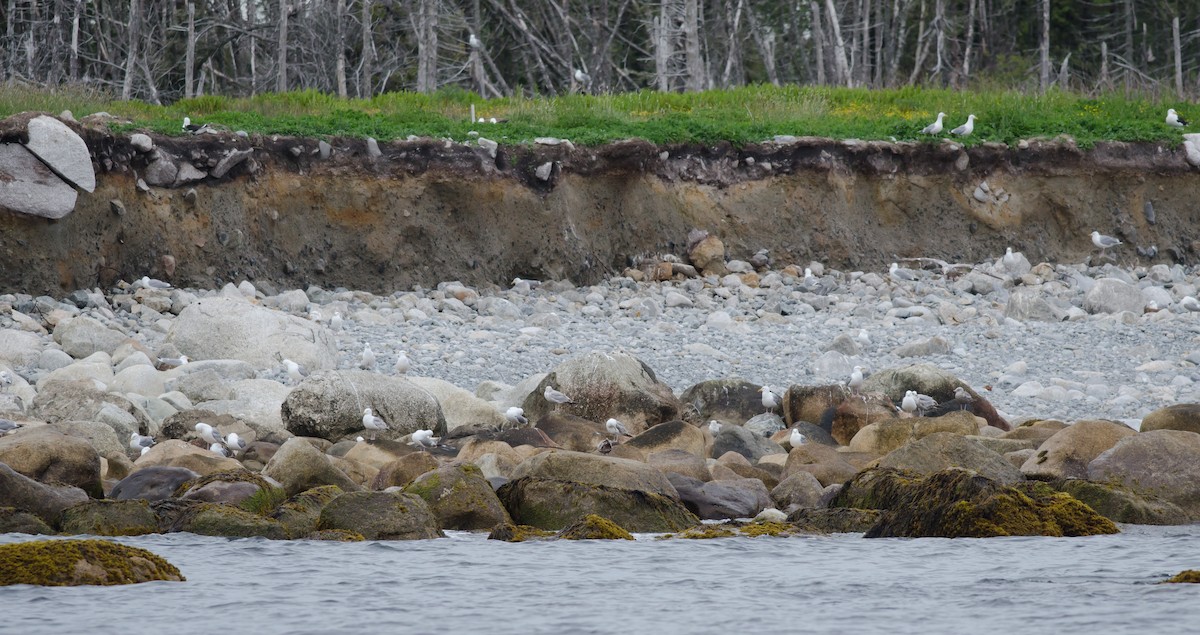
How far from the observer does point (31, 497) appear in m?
7.83

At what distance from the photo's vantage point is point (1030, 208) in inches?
814

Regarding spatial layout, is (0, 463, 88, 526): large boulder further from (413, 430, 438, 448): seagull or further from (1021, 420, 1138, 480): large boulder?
(1021, 420, 1138, 480): large boulder

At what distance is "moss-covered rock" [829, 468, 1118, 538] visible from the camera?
303 inches

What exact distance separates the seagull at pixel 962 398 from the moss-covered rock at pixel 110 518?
690 centimetres

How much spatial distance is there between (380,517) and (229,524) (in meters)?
0.91

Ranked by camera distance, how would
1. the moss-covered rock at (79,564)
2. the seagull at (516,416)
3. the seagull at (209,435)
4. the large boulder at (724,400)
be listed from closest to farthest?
the moss-covered rock at (79,564) < the seagull at (209,435) < the seagull at (516,416) < the large boulder at (724,400)

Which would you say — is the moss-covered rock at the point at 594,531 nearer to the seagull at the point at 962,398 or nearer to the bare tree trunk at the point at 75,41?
the seagull at the point at 962,398

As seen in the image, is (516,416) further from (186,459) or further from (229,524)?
(229,524)

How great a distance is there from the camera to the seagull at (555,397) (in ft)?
37.3

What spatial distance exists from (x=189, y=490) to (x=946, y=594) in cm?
488

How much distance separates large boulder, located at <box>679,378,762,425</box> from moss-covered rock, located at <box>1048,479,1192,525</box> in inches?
157

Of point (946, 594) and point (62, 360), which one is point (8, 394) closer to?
point (62, 360)

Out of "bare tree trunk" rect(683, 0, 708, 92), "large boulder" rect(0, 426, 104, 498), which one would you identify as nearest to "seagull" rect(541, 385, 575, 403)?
"large boulder" rect(0, 426, 104, 498)

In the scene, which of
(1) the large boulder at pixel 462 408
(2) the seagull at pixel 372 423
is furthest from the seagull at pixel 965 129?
(2) the seagull at pixel 372 423
